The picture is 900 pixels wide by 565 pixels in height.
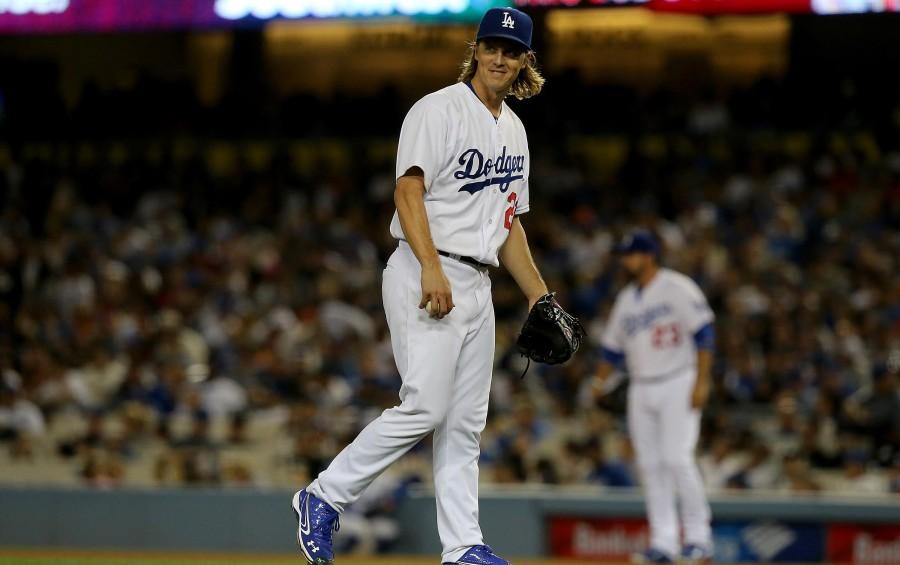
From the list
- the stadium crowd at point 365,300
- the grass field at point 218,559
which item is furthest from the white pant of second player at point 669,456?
the grass field at point 218,559

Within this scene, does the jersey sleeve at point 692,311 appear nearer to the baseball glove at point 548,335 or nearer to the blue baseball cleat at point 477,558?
the baseball glove at point 548,335

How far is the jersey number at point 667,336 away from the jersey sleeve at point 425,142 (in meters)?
3.33

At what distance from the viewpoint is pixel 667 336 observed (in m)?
6.98

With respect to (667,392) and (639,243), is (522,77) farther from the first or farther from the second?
(667,392)

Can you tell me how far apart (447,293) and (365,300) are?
8601 mm

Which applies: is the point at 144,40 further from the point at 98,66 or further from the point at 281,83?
the point at 281,83

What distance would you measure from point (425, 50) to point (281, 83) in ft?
6.48

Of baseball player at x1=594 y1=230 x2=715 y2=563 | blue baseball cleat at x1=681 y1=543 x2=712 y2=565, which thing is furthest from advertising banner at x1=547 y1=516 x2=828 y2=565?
blue baseball cleat at x1=681 y1=543 x2=712 y2=565

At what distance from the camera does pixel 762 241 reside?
12.3 meters

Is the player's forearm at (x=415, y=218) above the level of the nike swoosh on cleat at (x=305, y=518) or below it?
above

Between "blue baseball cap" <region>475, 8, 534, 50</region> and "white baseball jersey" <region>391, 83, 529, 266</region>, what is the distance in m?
0.21

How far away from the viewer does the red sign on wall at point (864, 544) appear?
27.5ft

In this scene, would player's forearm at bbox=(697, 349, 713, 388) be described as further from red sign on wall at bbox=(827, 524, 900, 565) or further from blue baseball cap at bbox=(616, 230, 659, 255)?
red sign on wall at bbox=(827, 524, 900, 565)

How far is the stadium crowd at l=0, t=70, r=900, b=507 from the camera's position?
9984mm
